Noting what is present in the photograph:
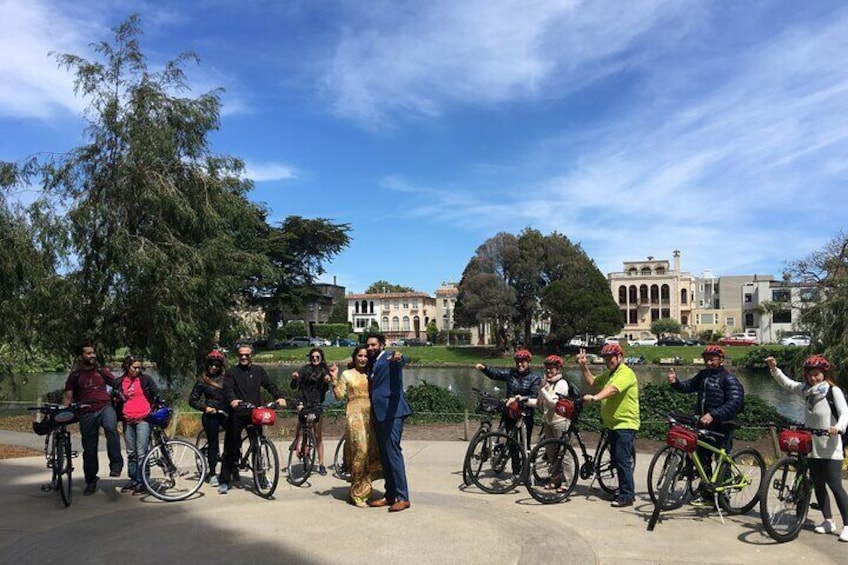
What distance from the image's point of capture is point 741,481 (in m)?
6.99

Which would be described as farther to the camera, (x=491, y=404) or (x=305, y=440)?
(x=305, y=440)

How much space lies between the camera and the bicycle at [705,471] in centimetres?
676

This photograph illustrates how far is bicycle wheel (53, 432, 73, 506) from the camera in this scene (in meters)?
7.32

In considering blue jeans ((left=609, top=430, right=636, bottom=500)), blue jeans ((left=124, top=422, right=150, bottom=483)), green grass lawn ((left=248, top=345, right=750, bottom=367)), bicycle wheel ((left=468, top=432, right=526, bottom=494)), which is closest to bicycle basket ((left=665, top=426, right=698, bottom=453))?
blue jeans ((left=609, top=430, right=636, bottom=500))

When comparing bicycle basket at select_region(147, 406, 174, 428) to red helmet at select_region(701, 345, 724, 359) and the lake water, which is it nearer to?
red helmet at select_region(701, 345, 724, 359)

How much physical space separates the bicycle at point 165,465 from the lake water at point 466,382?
1099 cm

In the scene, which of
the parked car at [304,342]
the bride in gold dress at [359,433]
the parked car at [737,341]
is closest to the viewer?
the bride in gold dress at [359,433]

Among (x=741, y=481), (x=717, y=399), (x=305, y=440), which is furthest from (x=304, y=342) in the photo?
(x=741, y=481)

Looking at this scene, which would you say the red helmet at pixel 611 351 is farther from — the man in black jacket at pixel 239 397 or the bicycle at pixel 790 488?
the man in black jacket at pixel 239 397

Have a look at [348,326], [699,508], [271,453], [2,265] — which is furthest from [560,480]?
[348,326]

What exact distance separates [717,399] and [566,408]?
1.64 metres

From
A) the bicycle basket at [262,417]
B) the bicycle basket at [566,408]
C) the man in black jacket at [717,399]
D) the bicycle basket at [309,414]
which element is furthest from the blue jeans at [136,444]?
the man in black jacket at [717,399]

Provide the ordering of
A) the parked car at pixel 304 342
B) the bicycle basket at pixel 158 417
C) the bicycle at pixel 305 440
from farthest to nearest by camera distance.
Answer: the parked car at pixel 304 342 < the bicycle at pixel 305 440 < the bicycle basket at pixel 158 417

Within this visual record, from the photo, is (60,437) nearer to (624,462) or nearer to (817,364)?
(624,462)
